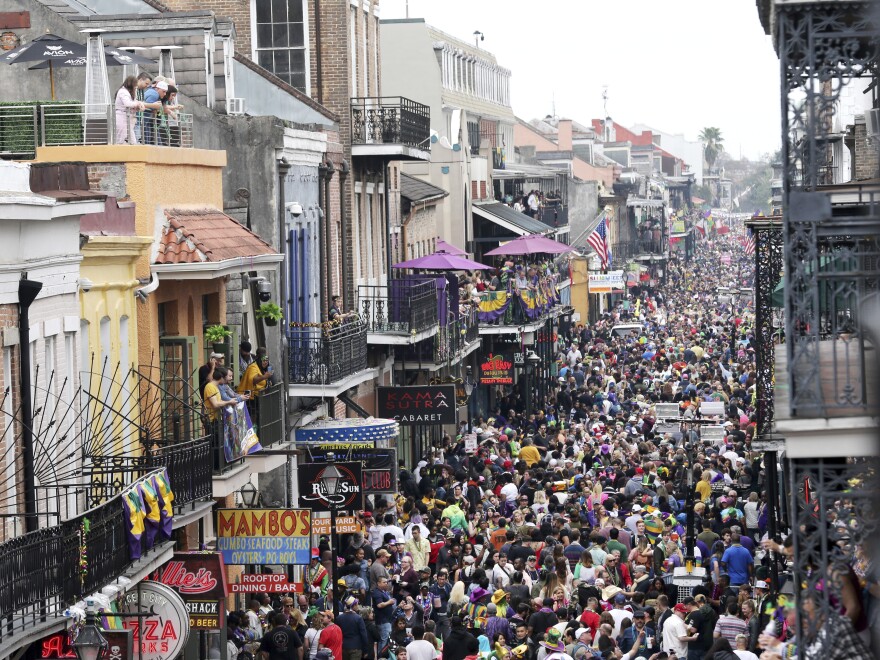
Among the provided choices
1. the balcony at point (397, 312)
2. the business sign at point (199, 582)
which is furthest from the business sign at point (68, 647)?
the balcony at point (397, 312)

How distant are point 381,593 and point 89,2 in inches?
423

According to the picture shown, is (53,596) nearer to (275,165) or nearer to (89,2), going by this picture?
(275,165)

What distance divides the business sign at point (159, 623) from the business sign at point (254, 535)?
4103mm

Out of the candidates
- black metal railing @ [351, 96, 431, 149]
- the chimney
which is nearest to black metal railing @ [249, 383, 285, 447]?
black metal railing @ [351, 96, 431, 149]

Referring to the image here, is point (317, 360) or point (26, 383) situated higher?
point (26, 383)

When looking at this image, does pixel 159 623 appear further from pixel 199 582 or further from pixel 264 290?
pixel 264 290

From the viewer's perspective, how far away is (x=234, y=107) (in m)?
27.3

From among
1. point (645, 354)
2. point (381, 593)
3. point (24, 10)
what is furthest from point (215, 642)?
point (645, 354)

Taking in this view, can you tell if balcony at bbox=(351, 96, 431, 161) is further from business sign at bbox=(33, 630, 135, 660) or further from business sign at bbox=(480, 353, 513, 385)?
business sign at bbox=(33, 630, 135, 660)

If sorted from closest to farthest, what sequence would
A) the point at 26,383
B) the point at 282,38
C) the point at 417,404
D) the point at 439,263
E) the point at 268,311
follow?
the point at 26,383
the point at 268,311
the point at 282,38
the point at 417,404
the point at 439,263

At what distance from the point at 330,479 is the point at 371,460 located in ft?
11.9

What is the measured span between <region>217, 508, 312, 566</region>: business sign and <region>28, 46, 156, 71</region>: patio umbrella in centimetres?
525

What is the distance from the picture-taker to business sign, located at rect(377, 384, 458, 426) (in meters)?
33.5

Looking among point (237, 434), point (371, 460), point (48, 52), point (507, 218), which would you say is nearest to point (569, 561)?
point (371, 460)
